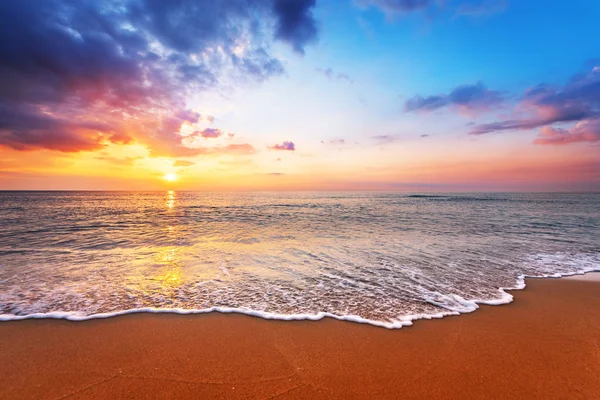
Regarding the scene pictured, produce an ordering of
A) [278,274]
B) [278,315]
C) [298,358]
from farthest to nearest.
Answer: [278,274] → [278,315] → [298,358]

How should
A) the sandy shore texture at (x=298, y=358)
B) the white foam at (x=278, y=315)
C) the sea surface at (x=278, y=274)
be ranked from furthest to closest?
the sea surface at (x=278, y=274), the white foam at (x=278, y=315), the sandy shore texture at (x=298, y=358)

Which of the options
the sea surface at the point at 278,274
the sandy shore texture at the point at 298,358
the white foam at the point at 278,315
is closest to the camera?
the sandy shore texture at the point at 298,358

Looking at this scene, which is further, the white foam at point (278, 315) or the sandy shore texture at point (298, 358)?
the white foam at point (278, 315)

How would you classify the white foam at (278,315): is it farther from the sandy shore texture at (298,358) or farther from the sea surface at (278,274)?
the sandy shore texture at (298,358)

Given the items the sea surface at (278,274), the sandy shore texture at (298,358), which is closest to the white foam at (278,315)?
the sea surface at (278,274)

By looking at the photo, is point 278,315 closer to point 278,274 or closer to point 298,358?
point 298,358

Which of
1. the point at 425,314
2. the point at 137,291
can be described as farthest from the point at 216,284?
the point at 425,314

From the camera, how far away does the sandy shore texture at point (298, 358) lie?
10.4 feet

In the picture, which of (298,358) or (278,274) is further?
(278,274)

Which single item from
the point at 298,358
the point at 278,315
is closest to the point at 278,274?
the point at 278,315

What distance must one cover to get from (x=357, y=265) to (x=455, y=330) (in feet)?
14.3

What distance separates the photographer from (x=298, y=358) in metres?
3.77

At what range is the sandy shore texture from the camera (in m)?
3.17

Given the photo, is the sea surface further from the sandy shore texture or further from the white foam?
the sandy shore texture
